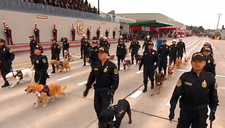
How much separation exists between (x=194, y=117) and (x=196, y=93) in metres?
0.51

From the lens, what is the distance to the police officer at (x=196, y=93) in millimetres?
2965

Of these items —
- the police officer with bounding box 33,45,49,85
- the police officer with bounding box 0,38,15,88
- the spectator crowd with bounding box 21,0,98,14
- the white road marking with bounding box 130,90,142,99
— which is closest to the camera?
the police officer with bounding box 33,45,49,85

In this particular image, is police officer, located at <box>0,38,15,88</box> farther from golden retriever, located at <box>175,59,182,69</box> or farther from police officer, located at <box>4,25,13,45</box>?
police officer, located at <box>4,25,13,45</box>

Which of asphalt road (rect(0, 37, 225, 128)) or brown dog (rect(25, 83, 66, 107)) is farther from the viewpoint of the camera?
brown dog (rect(25, 83, 66, 107))

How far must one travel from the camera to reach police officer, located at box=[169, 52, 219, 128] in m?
2.96

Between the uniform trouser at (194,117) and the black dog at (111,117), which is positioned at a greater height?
the uniform trouser at (194,117)

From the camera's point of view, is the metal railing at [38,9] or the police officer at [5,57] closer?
the police officer at [5,57]

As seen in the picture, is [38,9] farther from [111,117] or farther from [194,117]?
[194,117]

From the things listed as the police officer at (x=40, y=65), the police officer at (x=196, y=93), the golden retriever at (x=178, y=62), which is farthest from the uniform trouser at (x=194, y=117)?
the golden retriever at (x=178, y=62)

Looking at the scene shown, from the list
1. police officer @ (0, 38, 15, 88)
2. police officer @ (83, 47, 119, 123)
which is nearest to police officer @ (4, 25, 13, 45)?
police officer @ (0, 38, 15, 88)

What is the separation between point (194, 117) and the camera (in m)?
3.14

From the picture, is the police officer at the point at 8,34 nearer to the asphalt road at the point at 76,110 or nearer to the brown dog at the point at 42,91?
the asphalt road at the point at 76,110

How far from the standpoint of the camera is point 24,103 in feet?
20.3

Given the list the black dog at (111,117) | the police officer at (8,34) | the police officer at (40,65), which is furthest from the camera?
the police officer at (8,34)
